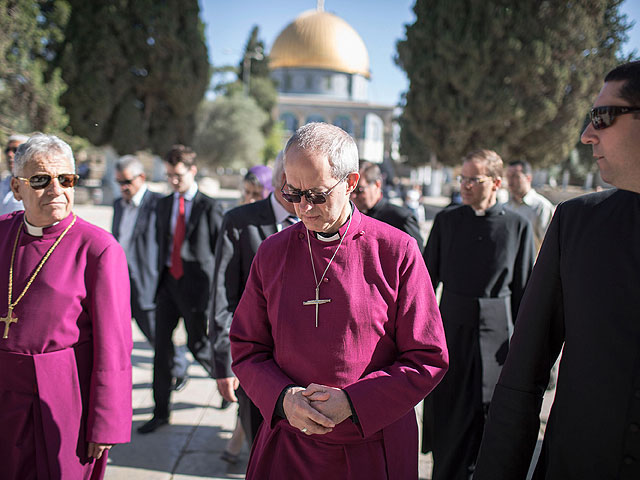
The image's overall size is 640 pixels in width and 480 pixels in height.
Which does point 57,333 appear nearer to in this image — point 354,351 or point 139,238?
point 354,351

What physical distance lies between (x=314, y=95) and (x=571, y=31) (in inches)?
1496

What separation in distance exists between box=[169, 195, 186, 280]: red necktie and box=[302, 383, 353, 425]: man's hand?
9.75 feet

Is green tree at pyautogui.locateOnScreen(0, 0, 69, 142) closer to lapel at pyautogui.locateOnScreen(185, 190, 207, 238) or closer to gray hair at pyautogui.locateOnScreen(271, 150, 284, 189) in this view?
lapel at pyautogui.locateOnScreen(185, 190, 207, 238)

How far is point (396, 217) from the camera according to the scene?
3.92 metres

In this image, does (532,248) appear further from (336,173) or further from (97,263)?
(97,263)

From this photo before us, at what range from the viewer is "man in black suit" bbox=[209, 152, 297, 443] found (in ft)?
10.2

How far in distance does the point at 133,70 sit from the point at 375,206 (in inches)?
853

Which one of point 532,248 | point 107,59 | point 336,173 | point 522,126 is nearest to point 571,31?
point 522,126

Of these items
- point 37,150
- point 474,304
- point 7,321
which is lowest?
point 474,304

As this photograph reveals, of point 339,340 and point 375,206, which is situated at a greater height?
point 375,206

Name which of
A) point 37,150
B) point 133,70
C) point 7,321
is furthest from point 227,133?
point 7,321

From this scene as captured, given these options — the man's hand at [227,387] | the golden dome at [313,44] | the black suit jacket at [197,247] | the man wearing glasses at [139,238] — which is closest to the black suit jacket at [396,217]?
the black suit jacket at [197,247]

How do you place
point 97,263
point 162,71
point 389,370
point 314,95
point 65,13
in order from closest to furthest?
point 389,370 → point 97,263 → point 65,13 → point 162,71 → point 314,95

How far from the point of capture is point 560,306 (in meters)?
1.67
